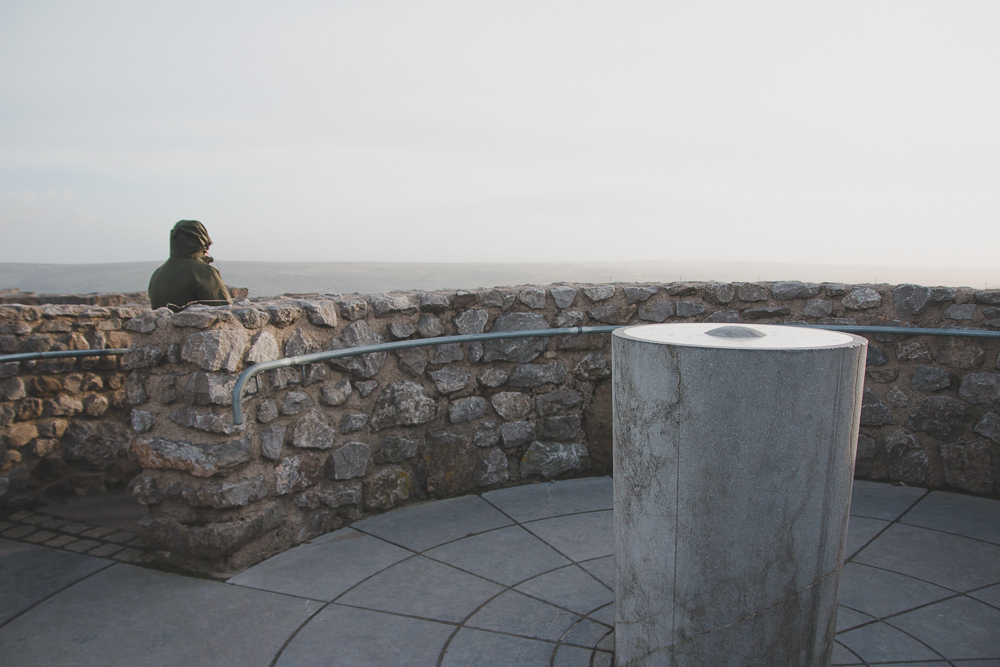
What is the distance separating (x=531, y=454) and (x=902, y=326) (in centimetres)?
258

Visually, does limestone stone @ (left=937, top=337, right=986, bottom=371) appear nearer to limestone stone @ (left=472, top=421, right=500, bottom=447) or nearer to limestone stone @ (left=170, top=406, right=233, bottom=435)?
limestone stone @ (left=472, top=421, right=500, bottom=447)

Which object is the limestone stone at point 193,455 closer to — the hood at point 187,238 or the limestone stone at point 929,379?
the hood at point 187,238

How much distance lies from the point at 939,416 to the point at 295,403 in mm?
4019

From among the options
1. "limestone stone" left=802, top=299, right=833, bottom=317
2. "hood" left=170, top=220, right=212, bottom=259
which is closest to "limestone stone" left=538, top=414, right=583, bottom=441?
"limestone stone" left=802, top=299, right=833, bottom=317

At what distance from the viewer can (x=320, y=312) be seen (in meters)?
3.57

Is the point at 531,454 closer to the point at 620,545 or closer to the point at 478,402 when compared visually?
the point at 478,402

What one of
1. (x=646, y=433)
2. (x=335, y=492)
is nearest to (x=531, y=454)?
(x=335, y=492)

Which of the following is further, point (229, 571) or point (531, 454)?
point (531, 454)

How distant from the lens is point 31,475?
4223mm

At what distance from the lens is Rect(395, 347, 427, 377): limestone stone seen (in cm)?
391

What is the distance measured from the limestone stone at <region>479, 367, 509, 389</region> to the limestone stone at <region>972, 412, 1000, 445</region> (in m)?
3.00

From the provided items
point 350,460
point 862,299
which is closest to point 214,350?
point 350,460

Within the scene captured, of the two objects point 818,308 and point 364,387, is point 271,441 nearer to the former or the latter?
point 364,387

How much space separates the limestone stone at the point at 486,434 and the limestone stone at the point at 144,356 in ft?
6.17
